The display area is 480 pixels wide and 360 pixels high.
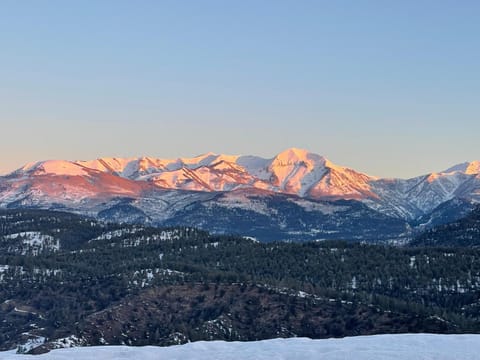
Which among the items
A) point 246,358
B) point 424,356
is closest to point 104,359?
point 246,358

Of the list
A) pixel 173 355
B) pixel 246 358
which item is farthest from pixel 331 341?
pixel 173 355

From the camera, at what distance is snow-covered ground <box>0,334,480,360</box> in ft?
224

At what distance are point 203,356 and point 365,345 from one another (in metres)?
17.2

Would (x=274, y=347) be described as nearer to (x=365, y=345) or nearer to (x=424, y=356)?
(x=365, y=345)

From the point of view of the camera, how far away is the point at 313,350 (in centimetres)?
7156

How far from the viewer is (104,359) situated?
72.4 metres

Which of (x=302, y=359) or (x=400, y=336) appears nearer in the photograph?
(x=302, y=359)

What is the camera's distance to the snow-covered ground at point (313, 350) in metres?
68.2

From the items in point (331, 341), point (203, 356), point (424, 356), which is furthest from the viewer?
point (331, 341)

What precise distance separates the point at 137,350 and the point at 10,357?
1377cm

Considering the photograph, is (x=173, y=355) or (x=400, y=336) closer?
(x=173, y=355)

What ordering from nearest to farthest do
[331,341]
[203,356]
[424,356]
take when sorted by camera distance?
[424,356] < [203,356] < [331,341]

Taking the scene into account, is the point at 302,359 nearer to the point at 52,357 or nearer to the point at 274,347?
the point at 274,347

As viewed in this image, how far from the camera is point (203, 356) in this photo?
72.3 metres
